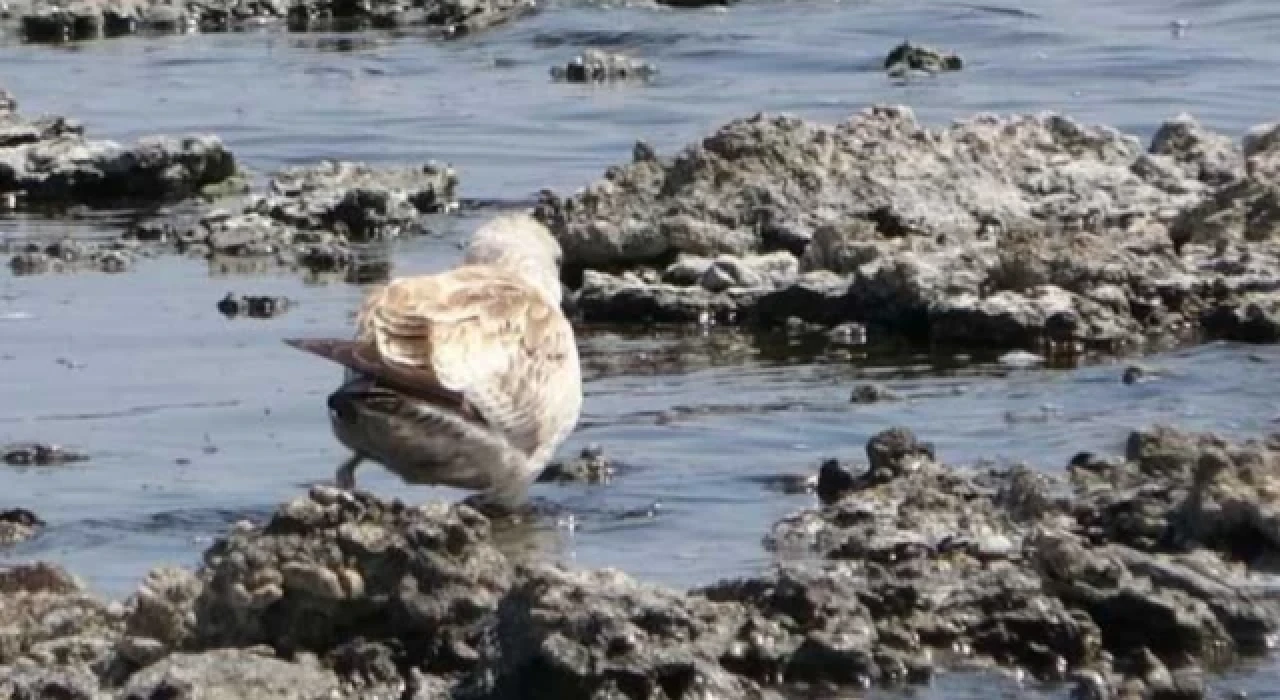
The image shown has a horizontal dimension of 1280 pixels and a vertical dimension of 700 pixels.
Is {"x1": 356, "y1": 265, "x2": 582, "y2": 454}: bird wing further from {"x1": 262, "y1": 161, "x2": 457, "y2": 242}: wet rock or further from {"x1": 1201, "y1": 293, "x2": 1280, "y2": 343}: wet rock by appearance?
{"x1": 262, "y1": 161, "x2": 457, "y2": 242}: wet rock

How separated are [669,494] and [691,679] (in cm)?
310

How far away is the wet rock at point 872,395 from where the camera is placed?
39.8ft

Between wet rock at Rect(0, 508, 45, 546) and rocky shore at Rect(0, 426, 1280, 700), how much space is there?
1059mm

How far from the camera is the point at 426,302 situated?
32.2 ft

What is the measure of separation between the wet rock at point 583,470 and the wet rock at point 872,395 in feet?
4.67

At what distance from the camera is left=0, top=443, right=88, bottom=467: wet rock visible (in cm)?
1103

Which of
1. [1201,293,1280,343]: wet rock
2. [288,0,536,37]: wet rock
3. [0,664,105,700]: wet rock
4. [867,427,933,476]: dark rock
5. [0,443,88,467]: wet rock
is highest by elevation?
[0,664,105,700]: wet rock

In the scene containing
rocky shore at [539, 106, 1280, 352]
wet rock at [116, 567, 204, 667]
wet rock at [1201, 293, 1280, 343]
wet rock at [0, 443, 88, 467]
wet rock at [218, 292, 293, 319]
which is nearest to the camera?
wet rock at [116, 567, 204, 667]

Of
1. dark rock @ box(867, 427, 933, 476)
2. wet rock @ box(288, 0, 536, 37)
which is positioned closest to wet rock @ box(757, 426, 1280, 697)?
dark rock @ box(867, 427, 933, 476)

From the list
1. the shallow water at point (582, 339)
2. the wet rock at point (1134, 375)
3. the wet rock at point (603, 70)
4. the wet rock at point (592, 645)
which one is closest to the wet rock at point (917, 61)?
the shallow water at point (582, 339)

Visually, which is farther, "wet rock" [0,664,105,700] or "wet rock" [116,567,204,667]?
"wet rock" [116,567,204,667]

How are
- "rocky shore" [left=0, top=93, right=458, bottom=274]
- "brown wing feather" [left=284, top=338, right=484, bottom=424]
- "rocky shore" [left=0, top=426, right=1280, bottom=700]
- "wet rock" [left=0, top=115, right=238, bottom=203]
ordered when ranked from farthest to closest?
"wet rock" [left=0, top=115, right=238, bottom=203], "rocky shore" [left=0, top=93, right=458, bottom=274], "brown wing feather" [left=284, top=338, right=484, bottom=424], "rocky shore" [left=0, top=426, right=1280, bottom=700]

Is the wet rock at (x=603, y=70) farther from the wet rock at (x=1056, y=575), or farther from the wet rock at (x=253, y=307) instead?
the wet rock at (x=1056, y=575)

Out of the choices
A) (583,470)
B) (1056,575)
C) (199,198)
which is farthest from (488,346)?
(199,198)
